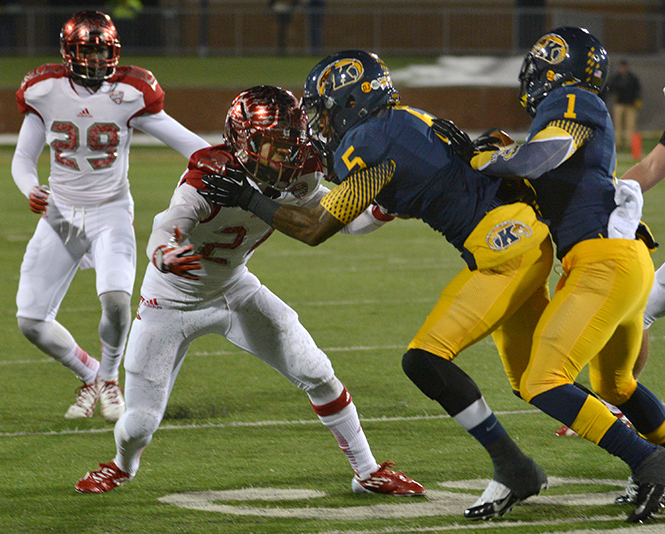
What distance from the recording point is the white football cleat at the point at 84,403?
16.6 feet

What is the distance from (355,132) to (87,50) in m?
2.13

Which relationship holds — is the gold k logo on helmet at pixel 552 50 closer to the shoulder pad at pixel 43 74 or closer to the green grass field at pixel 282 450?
the green grass field at pixel 282 450

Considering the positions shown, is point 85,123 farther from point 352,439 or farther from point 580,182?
point 580,182

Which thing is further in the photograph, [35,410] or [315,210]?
[35,410]

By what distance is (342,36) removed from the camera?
26.0 m

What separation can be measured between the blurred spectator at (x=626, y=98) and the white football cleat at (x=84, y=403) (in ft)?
52.0

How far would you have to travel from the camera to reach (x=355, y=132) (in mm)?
3504

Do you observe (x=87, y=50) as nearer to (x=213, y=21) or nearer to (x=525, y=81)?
(x=525, y=81)

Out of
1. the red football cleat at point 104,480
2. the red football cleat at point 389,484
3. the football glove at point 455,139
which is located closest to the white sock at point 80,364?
the red football cleat at point 104,480

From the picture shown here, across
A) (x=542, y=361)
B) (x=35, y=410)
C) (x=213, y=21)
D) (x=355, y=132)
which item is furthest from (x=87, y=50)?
(x=213, y=21)

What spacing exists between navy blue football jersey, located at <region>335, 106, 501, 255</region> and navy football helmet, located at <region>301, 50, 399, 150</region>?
57 mm

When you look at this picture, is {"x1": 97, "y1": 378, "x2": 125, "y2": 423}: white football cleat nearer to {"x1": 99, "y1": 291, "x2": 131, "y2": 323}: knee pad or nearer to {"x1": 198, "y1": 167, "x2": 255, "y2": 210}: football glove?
{"x1": 99, "y1": 291, "x2": 131, "y2": 323}: knee pad

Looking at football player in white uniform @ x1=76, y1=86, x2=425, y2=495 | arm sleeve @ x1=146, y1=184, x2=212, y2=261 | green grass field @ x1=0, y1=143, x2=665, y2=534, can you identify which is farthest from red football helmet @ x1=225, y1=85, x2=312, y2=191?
green grass field @ x1=0, y1=143, x2=665, y2=534

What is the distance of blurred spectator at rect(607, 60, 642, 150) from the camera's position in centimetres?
1938
